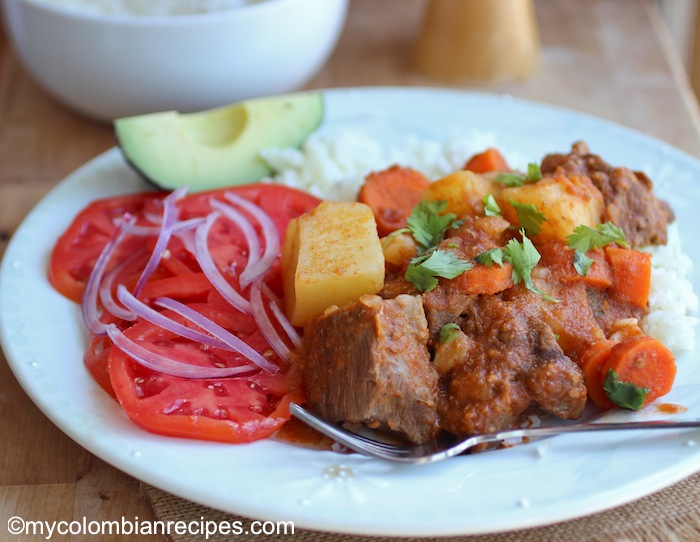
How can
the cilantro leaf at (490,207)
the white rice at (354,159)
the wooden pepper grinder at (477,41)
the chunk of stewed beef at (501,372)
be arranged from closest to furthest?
the chunk of stewed beef at (501,372) < the cilantro leaf at (490,207) < the white rice at (354,159) < the wooden pepper grinder at (477,41)

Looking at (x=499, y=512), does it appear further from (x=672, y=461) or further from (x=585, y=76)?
(x=585, y=76)

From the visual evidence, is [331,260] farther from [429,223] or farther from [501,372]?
[501,372]

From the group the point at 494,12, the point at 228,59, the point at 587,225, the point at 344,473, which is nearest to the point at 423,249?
the point at 587,225

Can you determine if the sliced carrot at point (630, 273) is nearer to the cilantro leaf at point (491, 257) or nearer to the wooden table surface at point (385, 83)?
the cilantro leaf at point (491, 257)

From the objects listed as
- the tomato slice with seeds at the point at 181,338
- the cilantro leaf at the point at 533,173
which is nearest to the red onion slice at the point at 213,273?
the tomato slice with seeds at the point at 181,338

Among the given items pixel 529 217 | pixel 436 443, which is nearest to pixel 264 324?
pixel 436 443

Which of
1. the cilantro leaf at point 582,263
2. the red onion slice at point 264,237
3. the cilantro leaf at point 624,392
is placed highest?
the cilantro leaf at point 582,263
